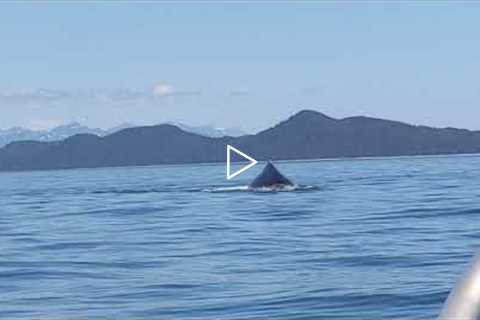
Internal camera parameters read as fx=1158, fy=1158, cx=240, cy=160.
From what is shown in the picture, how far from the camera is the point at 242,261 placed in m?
19.4

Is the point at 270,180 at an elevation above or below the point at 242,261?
above

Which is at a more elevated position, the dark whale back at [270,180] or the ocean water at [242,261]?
the dark whale back at [270,180]

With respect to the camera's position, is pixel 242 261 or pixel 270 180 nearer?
pixel 242 261

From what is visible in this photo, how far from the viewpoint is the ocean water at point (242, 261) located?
13170mm

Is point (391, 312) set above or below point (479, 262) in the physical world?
below

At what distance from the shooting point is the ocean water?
13170 millimetres

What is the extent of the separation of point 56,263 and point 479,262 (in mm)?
17311

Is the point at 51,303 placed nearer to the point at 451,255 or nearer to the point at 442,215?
the point at 451,255

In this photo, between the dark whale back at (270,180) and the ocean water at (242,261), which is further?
the dark whale back at (270,180)

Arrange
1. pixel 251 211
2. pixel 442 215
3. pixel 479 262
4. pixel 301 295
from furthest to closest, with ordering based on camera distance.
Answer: pixel 251 211, pixel 442 215, pixel 301 295, pixel 479 262

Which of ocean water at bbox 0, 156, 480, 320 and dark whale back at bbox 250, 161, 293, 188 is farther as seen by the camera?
dark whale back at bbox 250, 161, 293, 188

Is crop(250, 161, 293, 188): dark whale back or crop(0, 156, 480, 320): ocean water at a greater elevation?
crop(250, 161, 293, 188): dark whale back

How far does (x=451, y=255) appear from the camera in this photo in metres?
19.4

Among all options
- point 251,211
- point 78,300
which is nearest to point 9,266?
point 78,300
